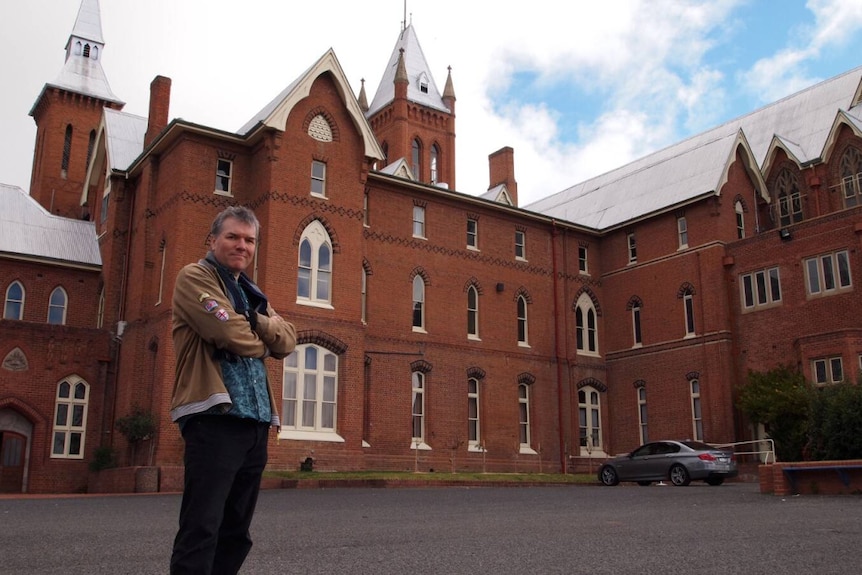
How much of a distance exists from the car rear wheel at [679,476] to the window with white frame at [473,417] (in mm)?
9373

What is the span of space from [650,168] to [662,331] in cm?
862

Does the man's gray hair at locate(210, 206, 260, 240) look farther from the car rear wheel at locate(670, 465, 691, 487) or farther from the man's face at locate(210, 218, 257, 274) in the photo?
the car rear wheel at locate(670, 465, 691, 487)

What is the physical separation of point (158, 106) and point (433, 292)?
13174 millimetres

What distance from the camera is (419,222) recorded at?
1293 inches

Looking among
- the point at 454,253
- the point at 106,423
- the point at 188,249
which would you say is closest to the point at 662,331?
the point at 454,253

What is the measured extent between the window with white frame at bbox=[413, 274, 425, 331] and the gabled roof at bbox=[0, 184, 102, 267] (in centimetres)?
1202

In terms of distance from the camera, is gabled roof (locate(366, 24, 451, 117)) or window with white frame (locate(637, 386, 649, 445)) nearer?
window with white frame (locate(637, 386, 649, 445))

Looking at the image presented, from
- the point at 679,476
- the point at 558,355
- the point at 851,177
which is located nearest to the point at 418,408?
the point at 558,355

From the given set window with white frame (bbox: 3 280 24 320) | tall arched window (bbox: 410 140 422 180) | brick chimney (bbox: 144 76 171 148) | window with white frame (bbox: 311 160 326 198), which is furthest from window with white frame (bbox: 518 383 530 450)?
tall arched window (bbox: 410 140 422 180)

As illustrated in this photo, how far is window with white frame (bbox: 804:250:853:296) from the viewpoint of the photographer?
29375 millimetres

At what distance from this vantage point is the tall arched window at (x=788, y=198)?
36.6 metres

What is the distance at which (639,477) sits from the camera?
2519 cm

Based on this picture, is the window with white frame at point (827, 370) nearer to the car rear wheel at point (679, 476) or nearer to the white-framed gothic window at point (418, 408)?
the car rear wheel at point (679, 476)

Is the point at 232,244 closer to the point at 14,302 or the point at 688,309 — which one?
the point at 14,302
